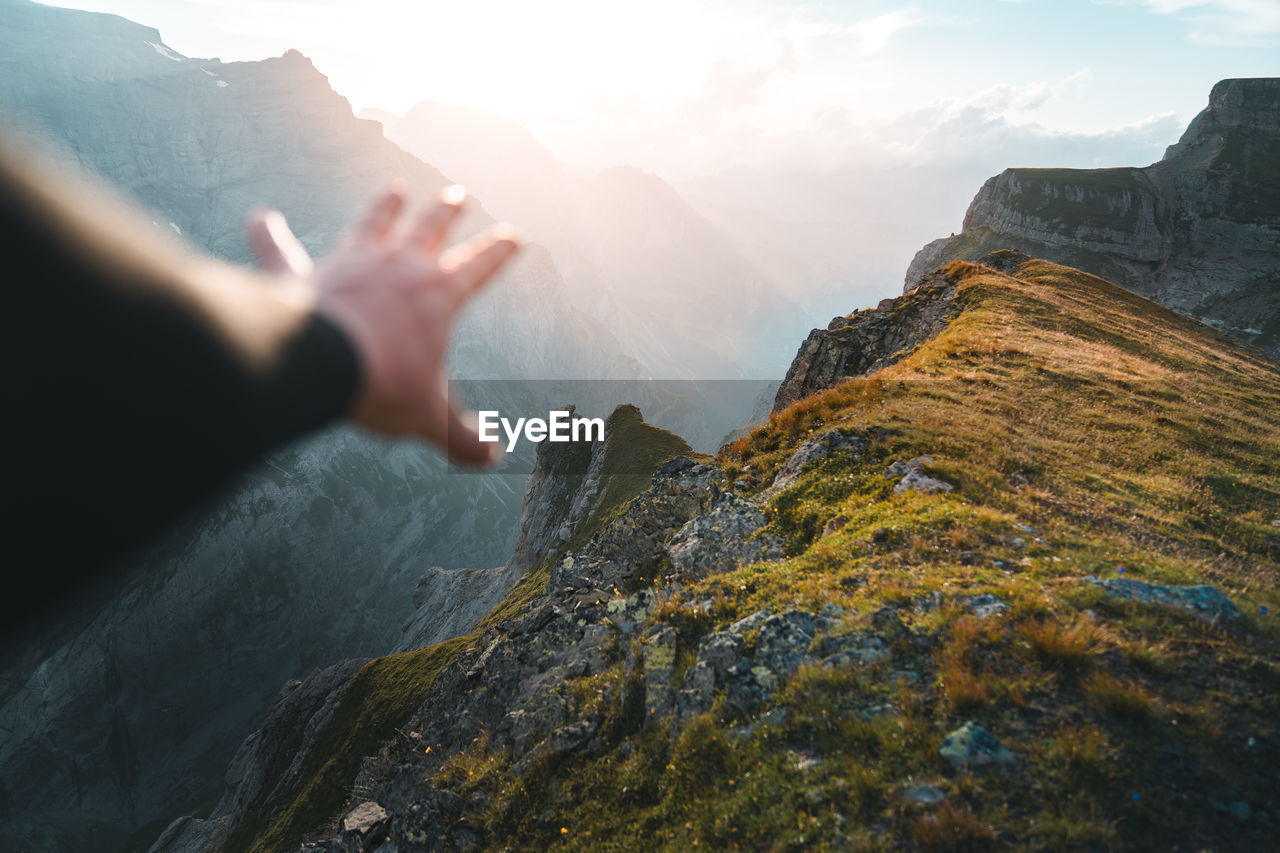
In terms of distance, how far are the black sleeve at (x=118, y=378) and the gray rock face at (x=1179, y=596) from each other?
12.6 metres

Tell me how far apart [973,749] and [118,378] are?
999cm

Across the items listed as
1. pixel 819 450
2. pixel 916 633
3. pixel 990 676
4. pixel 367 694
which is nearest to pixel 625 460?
pixel 367 694

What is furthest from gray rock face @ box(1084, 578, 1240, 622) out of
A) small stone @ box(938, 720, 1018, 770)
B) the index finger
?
the index finger

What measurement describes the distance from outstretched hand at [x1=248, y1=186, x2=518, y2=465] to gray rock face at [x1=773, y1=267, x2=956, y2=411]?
3487 cm

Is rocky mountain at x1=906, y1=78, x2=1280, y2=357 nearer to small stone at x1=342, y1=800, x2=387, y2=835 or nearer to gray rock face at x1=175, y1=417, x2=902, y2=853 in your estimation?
gray rock face at x1=175, y1=417, x2=902, y2=853

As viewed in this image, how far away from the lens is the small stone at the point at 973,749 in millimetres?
7781

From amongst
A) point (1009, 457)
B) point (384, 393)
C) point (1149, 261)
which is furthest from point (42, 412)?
point (1149, 261)

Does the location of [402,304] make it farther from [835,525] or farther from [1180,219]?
[1180,219]

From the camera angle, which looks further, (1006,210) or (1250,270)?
(1006,210)

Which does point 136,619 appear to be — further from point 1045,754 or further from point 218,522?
point 1045,754

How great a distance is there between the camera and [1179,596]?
9914 millimetres

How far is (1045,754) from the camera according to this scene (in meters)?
7.66

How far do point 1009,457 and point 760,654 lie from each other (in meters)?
10.9

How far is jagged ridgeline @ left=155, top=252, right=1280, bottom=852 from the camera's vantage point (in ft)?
25.0
